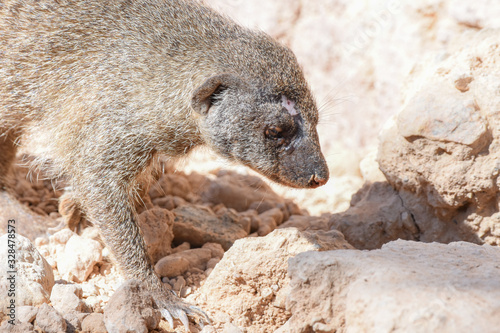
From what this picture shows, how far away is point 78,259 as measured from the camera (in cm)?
343

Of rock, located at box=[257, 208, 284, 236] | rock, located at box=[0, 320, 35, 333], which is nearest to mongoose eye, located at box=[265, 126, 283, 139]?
rock, located at box=[257, 208, 284, 236]

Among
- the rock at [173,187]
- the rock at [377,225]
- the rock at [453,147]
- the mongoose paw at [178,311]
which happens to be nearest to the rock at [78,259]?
the mongoose paw at [178,311]

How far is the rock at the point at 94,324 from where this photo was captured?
2.69 meters

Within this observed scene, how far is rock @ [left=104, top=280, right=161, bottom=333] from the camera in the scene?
2631 millimetres

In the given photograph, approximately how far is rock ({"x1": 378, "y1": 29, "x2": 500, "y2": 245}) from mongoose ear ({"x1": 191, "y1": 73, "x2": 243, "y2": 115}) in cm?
126

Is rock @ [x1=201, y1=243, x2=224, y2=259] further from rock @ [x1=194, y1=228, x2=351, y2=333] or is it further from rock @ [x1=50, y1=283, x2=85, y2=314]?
rock @ [x1=50, y1=283, x2=85, y2=314]

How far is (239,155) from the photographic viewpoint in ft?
11.2

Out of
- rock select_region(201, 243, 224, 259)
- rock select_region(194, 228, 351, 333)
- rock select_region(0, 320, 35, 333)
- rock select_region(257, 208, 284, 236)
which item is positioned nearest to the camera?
rock select_region(0, 320, 35, 333)

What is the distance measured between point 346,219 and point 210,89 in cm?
153

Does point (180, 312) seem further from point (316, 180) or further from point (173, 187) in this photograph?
point (173, 187)

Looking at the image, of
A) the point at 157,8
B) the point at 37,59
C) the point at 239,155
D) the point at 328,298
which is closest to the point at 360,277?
the point at 328,298

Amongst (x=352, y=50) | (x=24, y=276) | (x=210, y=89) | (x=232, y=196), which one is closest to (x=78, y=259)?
(x=24, y=276)

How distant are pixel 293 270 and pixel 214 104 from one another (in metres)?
1.39

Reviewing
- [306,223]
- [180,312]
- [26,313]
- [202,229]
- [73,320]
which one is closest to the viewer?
[26,313]
